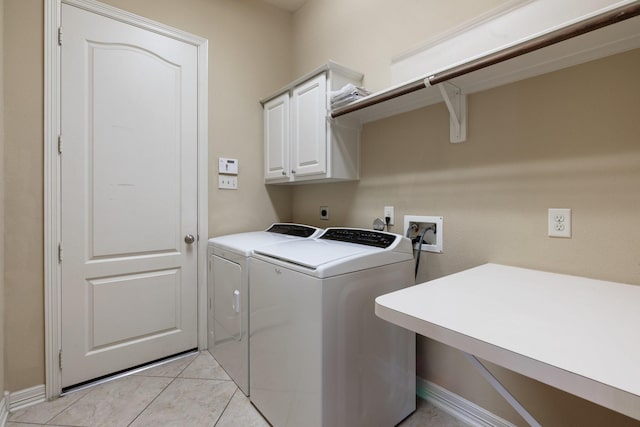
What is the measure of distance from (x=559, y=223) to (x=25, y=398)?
2891 mm

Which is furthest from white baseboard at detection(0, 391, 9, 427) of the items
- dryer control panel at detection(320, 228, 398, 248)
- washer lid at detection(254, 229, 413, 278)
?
dryer control panel at detection(320, 228, 398, 248)

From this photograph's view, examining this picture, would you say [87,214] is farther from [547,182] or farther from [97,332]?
[547,182]

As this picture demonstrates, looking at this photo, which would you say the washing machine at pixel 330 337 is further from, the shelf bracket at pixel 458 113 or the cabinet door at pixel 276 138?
the cabinet door at pixel 276 138

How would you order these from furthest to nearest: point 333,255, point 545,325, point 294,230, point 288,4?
point 288,4 < point 294,230 < point 333,255 < point 545,325

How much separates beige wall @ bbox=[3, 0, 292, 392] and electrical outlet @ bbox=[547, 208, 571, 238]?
202cm

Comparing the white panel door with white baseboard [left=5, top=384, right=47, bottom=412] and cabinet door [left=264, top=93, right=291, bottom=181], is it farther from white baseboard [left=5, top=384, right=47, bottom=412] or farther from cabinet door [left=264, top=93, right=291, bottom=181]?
cabinet door [left=264, top=93, right=291, bottom=181]

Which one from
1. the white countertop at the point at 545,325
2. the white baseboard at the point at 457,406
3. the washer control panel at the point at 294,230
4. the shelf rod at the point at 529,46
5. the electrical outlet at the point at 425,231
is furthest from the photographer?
the washer control panel at the point at 294,230

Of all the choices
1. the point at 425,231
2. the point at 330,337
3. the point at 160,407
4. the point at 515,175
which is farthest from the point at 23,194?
the point at 515,175

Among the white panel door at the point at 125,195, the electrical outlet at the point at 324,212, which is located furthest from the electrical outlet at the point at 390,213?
the white panel door at the point at 125,195

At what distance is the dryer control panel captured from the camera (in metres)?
1.52

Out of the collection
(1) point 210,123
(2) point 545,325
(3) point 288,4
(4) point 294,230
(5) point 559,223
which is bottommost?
(2) point 545,325

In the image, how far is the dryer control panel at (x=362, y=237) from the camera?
1.52 m

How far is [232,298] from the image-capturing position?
1786mm

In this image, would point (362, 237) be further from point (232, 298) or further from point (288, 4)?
point (288, 4)
